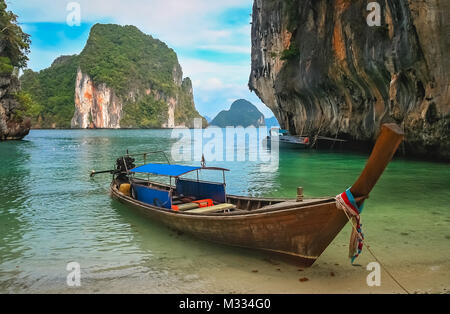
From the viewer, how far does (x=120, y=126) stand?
122 m

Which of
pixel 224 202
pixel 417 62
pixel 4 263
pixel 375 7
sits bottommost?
pixel 4 263

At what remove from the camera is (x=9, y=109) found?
1587 inches

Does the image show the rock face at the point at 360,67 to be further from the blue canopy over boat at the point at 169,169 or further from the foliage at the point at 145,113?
the foliage at the point at 145,113

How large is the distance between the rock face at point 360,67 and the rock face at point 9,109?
2876 centimetres

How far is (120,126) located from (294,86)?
99.5 meters

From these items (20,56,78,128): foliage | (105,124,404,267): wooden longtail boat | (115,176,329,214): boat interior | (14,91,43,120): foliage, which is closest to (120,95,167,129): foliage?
(20,56,78,128): foliage

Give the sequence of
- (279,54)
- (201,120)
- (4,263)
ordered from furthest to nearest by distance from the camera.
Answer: (201,120)
(279,54)
(4,263)

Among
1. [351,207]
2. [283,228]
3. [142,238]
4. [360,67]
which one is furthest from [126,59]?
[351,207]

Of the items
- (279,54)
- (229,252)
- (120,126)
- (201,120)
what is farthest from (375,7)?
(201,120)

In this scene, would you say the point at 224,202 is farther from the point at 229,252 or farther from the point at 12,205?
the point at 12,205

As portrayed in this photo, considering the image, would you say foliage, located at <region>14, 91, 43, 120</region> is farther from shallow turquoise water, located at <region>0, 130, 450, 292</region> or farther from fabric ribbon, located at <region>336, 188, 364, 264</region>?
fabric ribbon, located at <region>336, 188, 364, 264</region>

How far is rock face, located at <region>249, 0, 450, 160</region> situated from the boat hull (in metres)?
13.4

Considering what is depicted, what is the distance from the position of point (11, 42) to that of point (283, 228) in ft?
147
